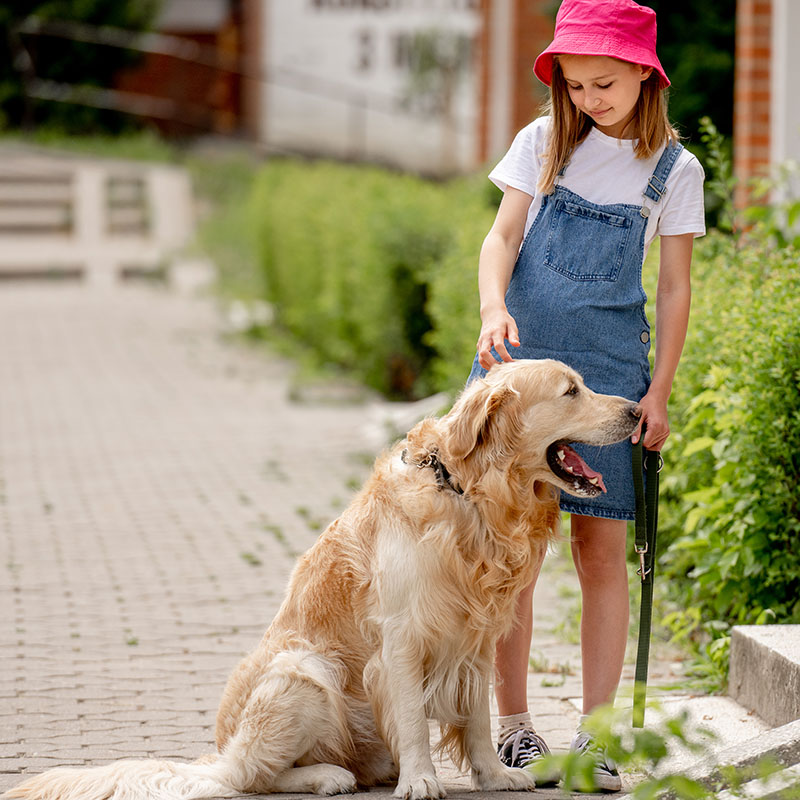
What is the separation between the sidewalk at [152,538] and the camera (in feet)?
14.8

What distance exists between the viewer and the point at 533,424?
11.2 ft

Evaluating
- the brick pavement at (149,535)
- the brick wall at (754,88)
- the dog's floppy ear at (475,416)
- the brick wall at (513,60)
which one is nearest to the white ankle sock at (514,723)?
the brick pavement at (149,535)

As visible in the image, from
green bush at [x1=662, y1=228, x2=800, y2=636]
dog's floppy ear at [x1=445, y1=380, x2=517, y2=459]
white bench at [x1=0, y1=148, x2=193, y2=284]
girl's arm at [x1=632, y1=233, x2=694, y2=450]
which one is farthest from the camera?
white bench at [x1=0, y1=148, x2=193, y2=284]

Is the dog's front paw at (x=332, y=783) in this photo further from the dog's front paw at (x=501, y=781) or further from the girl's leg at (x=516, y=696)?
the girl's leg at (x=516, y=696)

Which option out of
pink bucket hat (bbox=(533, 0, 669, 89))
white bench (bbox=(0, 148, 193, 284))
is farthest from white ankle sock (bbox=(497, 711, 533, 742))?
white bench (bbox=(0, 148, 193, 284))

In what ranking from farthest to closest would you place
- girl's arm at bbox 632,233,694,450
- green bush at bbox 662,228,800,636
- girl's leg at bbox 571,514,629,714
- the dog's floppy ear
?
green bush at bbox 662,228,800,636, girl's leg at bbox 571,514,629,714, girl's arm at bbox 632,233,694,450, the dog's floppy ear

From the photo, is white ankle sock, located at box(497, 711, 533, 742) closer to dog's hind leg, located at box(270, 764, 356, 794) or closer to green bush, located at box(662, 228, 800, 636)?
dog's hind leg, located at box(270, 764, 356, 794)

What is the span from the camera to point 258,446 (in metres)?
9.77

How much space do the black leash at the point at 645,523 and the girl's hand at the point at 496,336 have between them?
543 mm

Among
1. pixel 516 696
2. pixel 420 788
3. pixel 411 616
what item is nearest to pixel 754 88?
pixel 516 696

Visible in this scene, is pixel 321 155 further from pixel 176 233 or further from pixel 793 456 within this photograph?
pixel 793 456

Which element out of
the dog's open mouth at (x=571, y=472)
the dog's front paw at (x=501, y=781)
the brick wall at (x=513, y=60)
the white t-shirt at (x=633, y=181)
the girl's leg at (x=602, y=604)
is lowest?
the dog's front paw at (x=501, y=781)

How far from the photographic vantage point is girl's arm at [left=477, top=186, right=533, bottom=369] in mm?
3539

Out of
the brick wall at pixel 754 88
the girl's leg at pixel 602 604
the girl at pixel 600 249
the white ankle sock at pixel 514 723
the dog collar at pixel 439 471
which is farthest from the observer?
the brick wall at pixel 754 88
